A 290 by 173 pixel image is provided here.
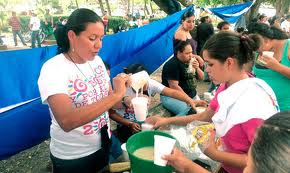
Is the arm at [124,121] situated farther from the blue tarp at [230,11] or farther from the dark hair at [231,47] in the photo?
the blue tarp at [230,11]

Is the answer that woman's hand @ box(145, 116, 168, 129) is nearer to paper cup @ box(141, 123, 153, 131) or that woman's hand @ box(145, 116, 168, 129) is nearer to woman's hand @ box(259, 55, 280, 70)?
paper cup @ box(141, 123, 153, 131)

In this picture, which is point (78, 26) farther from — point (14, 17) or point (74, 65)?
point (14, 17)

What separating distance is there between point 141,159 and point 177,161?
199mm

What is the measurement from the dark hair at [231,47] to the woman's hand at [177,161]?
2.28ft

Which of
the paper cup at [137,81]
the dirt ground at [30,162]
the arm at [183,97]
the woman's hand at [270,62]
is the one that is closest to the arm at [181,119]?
the paper cup at [137,81]

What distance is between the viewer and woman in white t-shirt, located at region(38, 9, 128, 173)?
156 centimetres

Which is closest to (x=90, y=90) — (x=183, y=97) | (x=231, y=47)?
(x=231, y=47)

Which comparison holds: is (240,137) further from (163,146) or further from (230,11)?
(230,11)

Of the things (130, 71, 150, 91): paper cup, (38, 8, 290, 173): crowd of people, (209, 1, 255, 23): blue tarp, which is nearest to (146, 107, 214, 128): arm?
(38, 8, 290, 173): crowd of people

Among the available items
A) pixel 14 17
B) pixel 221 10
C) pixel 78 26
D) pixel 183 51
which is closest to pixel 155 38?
pixel 183 51

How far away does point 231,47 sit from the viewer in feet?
5.58

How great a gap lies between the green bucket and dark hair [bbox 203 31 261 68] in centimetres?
66

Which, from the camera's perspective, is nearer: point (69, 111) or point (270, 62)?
point (69, 111)

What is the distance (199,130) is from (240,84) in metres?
0.49
